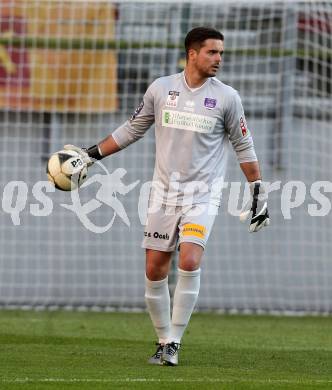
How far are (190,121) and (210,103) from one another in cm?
17

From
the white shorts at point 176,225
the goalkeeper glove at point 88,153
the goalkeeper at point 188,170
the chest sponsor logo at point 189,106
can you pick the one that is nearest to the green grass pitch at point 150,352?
the goalkeeper at point 188,170

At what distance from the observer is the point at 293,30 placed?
13.2 m

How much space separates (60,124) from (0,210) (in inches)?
46.2

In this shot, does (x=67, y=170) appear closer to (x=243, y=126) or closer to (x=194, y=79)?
(x=194, y=79)

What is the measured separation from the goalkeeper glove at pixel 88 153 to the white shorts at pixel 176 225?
51 cm

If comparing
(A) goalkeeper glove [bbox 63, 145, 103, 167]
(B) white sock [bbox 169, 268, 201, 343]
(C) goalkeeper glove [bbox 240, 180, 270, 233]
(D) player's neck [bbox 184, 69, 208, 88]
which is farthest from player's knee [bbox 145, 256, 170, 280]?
(D) player's neck [bbox 184, 69, 208, 88]

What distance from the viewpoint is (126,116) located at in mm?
13320

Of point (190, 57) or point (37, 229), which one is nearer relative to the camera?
point (190, 57)

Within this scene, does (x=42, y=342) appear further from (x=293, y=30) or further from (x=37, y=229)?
(x=293, y=30)

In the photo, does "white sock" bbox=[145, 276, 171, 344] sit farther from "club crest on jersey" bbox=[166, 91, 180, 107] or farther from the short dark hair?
the short dark hair

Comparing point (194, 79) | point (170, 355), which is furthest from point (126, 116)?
point (170, 355)

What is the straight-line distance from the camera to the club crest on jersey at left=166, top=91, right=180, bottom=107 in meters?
7.49

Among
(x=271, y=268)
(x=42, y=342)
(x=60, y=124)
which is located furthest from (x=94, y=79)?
(x=42, y=342)

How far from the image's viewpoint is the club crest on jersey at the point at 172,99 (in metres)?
7.49
